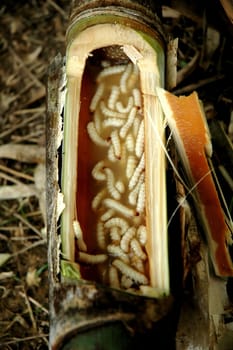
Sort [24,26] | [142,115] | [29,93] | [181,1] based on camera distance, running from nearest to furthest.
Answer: [142,115]
[181,1]
[29,93]
[24,26]

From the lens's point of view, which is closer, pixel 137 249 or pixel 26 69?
pixel 137 249

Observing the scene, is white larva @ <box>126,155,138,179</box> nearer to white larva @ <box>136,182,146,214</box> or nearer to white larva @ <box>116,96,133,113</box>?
white larva @ <box>136,182,146,214</box>

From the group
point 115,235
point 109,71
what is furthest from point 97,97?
point 115,235

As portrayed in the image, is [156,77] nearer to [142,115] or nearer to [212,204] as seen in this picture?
[142,115]

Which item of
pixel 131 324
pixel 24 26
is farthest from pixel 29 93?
pixel 131 324

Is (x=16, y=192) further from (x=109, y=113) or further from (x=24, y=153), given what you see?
(x=109, y=113)

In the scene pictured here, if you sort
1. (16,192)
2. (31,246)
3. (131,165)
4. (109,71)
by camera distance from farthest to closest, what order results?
(16,192) → (31,246) → (109,71) → (131,165)

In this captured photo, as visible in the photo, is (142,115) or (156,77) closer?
(156,77)

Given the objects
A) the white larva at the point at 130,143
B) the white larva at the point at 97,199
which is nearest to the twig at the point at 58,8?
the white larva at the point at 130,143
